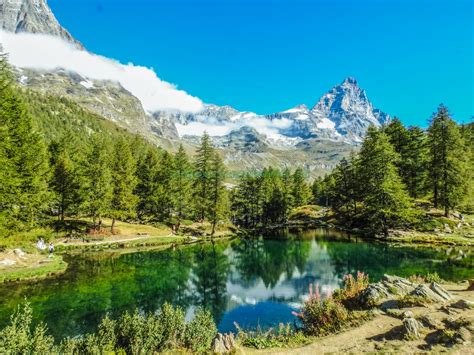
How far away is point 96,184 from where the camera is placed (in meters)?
55.4

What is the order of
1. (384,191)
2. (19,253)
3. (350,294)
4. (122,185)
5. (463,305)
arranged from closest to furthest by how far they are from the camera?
(463,305), (350,294), (19,253), (384,191), (122,185)

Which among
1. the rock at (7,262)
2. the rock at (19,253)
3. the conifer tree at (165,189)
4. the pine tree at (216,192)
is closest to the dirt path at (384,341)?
the rock at (7,262)

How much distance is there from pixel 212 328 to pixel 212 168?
55046mm

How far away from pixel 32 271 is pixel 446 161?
6122 centimetres

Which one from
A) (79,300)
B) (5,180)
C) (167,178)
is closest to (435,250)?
(79,300)

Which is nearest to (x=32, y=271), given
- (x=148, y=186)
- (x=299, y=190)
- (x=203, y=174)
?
(x=203, y=174)

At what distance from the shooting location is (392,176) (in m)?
54.2

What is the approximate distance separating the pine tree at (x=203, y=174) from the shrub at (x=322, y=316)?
52189 mm

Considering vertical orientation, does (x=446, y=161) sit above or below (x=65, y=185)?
above

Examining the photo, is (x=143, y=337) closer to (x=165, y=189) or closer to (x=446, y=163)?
(x=446, y=163)

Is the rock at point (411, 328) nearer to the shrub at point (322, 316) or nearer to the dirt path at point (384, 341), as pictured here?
the dirt path at point (384, 341)

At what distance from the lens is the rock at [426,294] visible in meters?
15.2

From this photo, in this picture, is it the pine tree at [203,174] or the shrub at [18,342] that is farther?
the pine tree at [203,174]

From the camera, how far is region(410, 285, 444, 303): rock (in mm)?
15156
